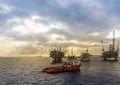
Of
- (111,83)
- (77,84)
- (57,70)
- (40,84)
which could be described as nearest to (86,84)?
(77,84)

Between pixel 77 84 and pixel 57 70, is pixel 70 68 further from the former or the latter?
pixel 77 84

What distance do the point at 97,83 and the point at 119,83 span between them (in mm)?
8407

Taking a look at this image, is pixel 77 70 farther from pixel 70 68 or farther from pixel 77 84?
pixel 77 84

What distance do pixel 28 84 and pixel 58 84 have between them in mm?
10906

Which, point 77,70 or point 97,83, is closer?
point 97,83

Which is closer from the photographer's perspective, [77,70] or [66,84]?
[66,84]

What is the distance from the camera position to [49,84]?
7375 cm

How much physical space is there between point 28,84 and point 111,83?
30.9m

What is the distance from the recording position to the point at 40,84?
242ft

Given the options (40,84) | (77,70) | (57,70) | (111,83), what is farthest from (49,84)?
(77,70)

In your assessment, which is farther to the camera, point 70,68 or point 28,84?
point 70,68

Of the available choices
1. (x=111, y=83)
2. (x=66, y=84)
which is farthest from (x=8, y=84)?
(x=111, y=83)

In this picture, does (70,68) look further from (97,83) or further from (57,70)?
(97,83)

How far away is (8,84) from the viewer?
74.4 m
